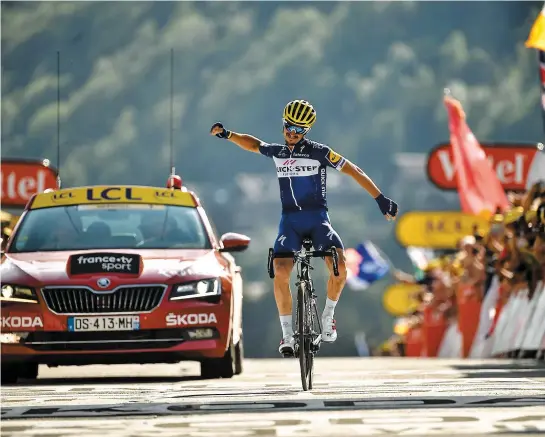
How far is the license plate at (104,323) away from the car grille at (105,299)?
2.8 inches

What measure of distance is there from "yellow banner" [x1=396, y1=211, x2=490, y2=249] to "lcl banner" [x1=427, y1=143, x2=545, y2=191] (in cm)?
591

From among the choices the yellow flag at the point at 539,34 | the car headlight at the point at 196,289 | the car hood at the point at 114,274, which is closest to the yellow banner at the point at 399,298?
the yellow flag at the point at 539,34

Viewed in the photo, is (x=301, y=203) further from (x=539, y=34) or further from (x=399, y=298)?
(x=399, y=298)

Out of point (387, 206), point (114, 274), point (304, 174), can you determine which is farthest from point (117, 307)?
point (387, 206)

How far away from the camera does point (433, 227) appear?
4966cm

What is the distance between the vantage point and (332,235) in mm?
12516

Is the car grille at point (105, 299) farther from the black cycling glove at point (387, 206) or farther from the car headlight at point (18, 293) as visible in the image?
the black cycling glove at point (387, 206)

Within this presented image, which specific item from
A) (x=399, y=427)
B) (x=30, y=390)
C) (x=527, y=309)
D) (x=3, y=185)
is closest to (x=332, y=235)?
(x=30, y=390)

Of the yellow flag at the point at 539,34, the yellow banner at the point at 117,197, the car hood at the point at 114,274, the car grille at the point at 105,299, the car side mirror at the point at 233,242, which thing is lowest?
the car grille at the point at 105,299

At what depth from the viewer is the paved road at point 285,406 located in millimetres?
9070

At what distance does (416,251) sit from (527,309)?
91.5 feet

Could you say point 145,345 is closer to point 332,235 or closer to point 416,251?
Answer: point 332,235

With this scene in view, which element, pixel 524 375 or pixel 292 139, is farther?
pixel 524 375

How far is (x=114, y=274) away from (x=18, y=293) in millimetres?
761
